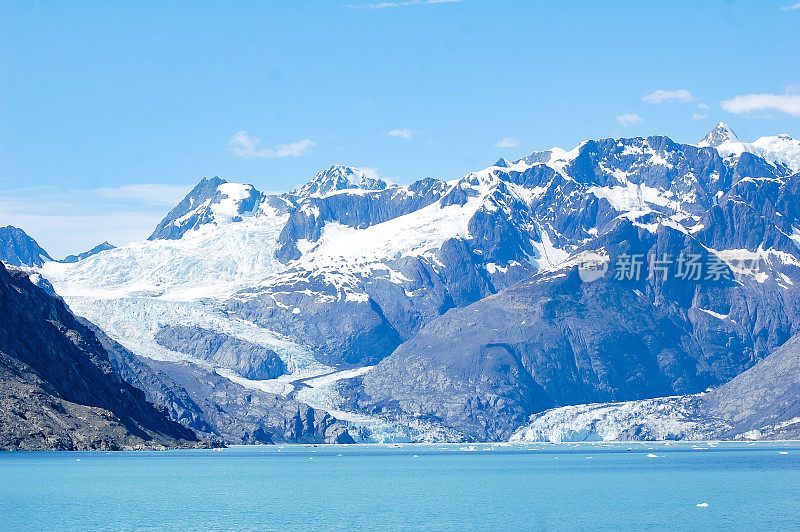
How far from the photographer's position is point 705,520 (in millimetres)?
185000

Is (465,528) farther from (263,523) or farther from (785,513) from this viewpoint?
(785,513)

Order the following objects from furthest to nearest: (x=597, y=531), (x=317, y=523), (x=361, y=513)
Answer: (x=361, y=513), (x=317, y=523), (x=597, y=531)

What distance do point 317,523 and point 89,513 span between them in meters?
39.5

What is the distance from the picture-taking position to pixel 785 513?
19100 cm

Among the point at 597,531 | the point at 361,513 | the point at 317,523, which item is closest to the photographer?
the point at 597,531

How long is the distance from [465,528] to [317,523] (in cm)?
2315

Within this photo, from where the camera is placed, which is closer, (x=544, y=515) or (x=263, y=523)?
(x=263, y=523)

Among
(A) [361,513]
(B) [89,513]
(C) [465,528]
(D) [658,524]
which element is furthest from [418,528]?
(B) [89,513]

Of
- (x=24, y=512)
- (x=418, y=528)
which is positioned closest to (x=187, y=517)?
(x=24, y=512)

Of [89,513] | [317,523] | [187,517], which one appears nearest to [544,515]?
[317,523]

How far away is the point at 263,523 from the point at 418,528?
24165 mm

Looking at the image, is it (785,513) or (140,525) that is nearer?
(140,525)

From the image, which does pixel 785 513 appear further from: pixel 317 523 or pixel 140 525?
pixel 140 525

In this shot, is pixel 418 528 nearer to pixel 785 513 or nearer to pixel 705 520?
pixel 705 520
